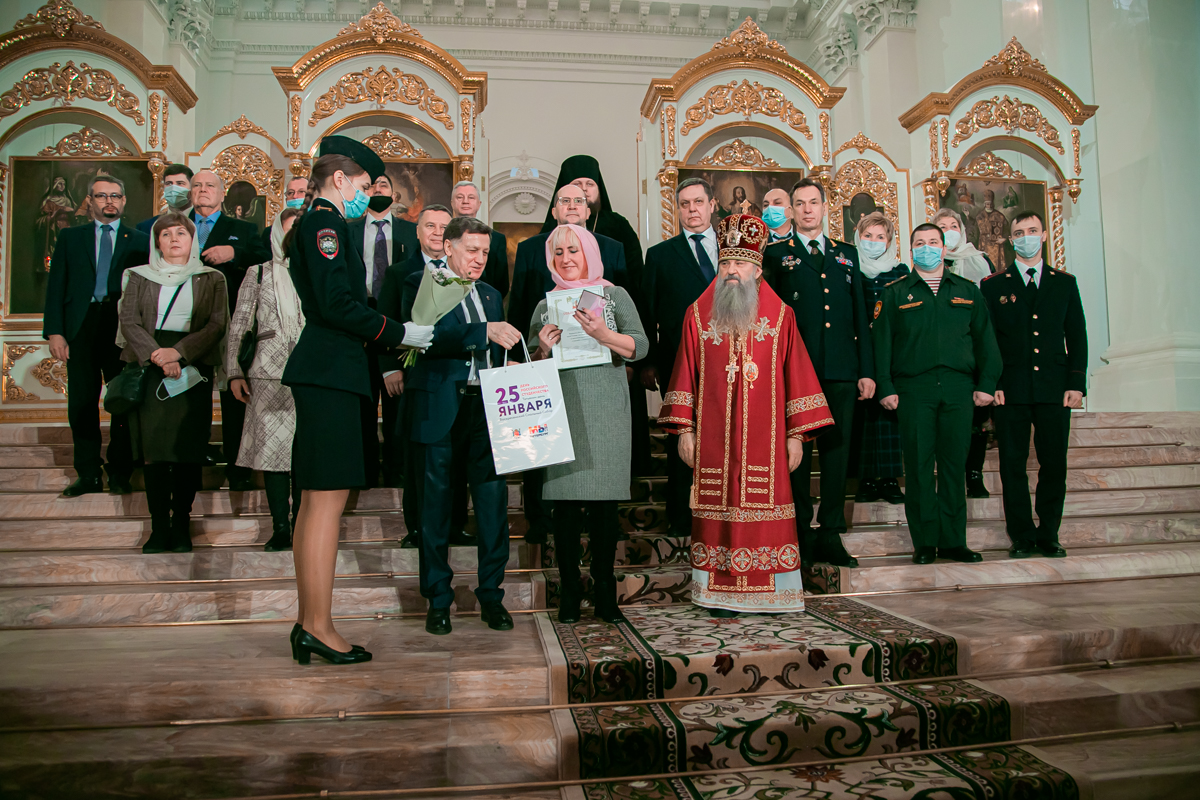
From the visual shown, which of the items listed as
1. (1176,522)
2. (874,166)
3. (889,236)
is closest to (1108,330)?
(874,166)

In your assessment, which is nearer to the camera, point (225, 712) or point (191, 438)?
point (225, 712)

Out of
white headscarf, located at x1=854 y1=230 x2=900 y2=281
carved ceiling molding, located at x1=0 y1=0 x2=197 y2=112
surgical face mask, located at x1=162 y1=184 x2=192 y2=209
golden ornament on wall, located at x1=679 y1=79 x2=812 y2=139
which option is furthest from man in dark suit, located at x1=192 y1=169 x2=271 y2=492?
golden ornament on wall, located at x1=679 y1=79 x2=812 y2=139

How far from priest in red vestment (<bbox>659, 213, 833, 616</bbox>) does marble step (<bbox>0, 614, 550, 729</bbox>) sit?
2.99ft

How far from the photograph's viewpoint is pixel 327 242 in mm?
2703

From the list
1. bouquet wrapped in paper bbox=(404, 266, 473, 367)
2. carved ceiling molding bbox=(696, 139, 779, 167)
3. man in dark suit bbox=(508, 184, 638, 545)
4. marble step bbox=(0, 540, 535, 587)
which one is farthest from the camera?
carved ceiling molding bbox=(696, 139, 779, 167)

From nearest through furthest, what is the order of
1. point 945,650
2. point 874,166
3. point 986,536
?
1. point 945,650
2. point 986,536
3. point 874,166

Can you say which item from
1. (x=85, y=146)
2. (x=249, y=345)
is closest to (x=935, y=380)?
(x=249, y=345)

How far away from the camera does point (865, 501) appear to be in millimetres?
4766

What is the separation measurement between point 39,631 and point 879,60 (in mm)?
12356

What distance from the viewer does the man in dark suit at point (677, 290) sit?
3.94 metres

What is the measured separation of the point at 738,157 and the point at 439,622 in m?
5.63

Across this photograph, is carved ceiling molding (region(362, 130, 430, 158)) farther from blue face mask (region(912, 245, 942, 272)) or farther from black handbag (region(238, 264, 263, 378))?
blue face mask (region(912, 245, 942, 272))

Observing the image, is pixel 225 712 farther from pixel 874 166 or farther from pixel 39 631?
pixel 874 166

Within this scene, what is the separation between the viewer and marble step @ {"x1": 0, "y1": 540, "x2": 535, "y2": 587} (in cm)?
→ 370
